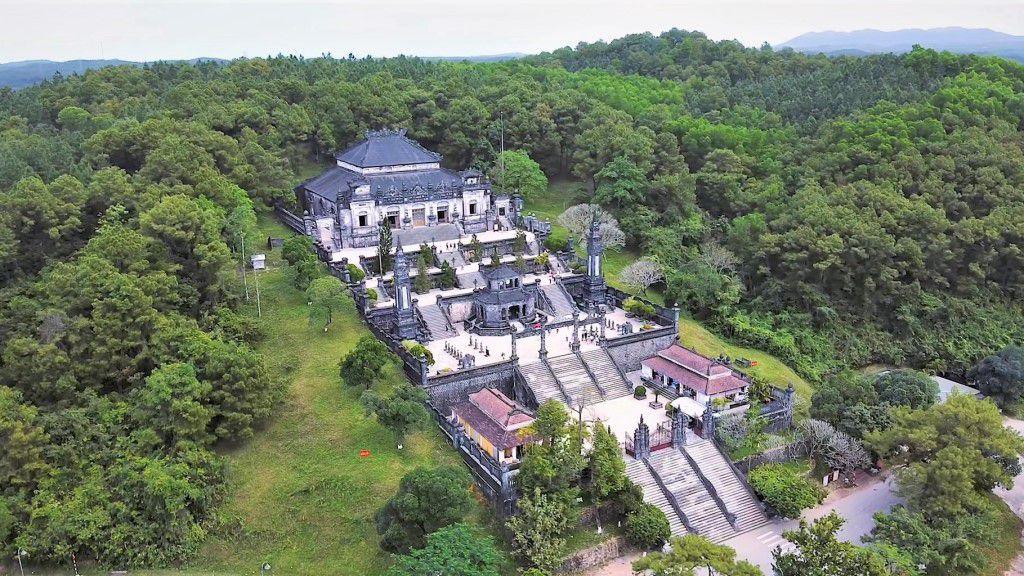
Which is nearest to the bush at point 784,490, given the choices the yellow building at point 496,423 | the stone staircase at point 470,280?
the yellow building at point 496,423

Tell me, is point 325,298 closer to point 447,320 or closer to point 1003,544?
point 447,320

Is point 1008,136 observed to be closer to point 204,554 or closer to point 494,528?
point 494,528

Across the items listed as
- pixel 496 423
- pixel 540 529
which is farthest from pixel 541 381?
pixel 540 529

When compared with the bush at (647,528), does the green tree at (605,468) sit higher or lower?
higher

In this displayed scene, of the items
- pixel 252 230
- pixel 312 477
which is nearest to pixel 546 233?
pixel 252 230

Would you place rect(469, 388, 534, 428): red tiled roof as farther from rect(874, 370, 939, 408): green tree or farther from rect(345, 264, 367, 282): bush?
rect(874, 370, 939, 408): green tree

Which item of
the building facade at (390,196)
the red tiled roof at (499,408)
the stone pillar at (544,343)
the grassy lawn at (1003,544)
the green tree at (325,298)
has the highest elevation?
the building facade at (390,196)

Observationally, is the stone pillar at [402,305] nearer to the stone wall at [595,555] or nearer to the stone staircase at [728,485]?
the stone staircase at [728,485]
